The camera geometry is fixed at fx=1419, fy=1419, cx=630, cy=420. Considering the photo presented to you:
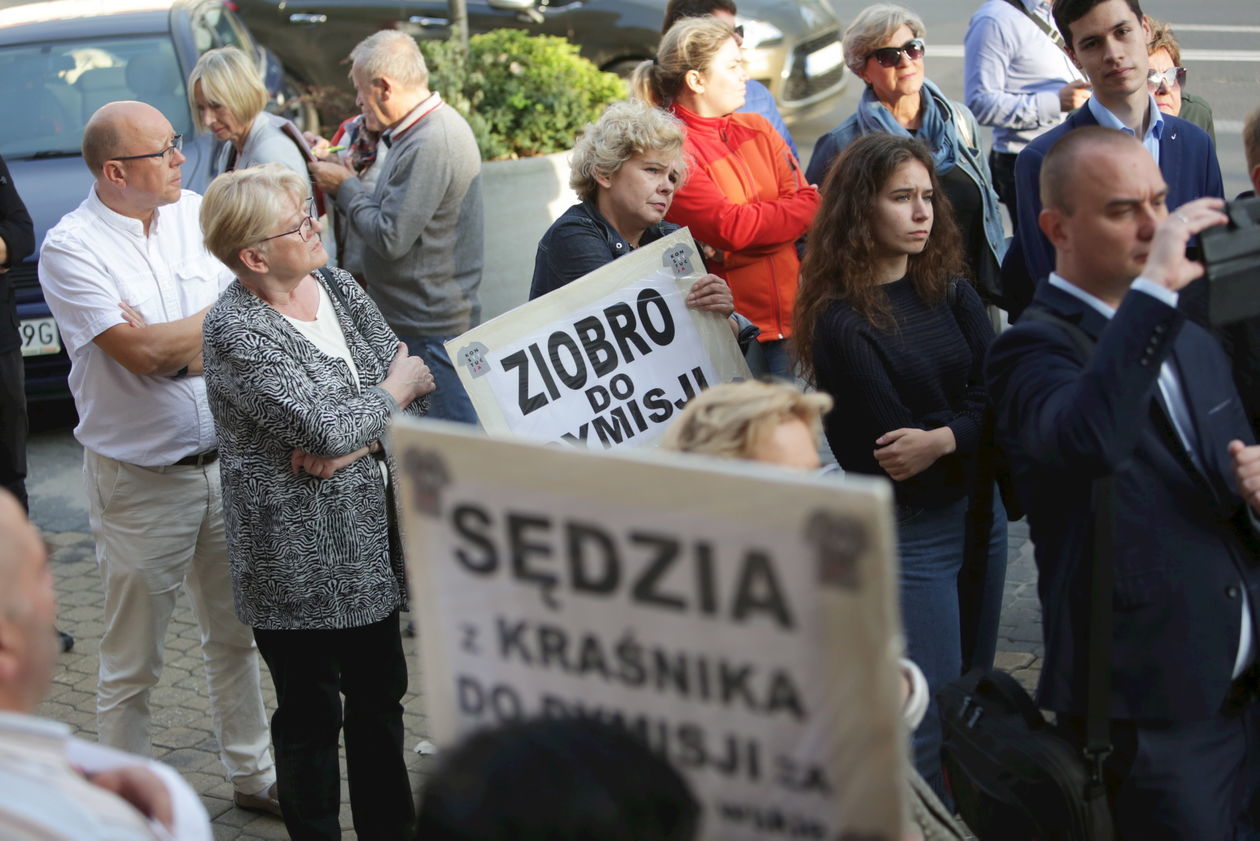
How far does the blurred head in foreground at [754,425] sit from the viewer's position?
2.45 m

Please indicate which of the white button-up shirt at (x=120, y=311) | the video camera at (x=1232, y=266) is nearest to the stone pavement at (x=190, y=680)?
the white button-up shirt at (x=120, y=311)

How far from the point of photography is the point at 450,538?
212 cm

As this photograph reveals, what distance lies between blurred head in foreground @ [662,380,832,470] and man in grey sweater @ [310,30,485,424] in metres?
3.66

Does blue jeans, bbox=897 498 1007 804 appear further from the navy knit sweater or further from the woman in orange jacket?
the woman in orange jacket

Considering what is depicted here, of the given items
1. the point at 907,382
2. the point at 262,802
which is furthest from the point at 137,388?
the point at 907,382

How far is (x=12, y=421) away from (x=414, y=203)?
1802 millimetres

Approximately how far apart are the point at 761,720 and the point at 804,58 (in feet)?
36.5

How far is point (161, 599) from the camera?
4457mm

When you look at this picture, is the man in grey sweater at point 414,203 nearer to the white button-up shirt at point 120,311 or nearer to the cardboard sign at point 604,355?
the white button-up shirt at point 120,311

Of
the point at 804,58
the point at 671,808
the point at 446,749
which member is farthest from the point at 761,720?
the point at 804,58

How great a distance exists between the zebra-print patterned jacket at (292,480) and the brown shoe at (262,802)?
990 mm

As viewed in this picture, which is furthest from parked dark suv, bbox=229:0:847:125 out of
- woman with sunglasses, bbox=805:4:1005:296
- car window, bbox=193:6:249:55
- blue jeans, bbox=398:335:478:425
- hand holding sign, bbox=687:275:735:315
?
hand holding sign, bbox=687:275:735:315

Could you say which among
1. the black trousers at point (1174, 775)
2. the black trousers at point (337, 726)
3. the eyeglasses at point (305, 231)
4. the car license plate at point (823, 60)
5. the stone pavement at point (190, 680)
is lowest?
the stone pavement at point (190, 680)

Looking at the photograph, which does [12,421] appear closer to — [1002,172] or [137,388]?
[137,388]
